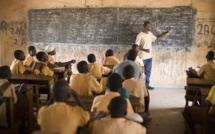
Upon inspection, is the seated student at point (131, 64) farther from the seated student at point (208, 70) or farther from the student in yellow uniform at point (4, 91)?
the student in yellow uniform at point (4, 91)

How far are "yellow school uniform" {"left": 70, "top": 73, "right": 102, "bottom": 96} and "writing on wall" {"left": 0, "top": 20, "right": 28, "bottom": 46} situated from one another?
4.50 m

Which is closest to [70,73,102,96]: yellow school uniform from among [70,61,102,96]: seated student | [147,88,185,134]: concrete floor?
[70,61,102,96]: seated student

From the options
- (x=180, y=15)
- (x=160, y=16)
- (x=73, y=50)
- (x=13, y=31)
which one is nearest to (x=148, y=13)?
(x=160, y=16)

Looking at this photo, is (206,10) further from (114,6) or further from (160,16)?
(114,6)

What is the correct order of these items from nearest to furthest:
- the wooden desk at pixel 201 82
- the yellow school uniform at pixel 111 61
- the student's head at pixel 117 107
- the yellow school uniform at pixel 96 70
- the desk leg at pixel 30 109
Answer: the student's head at pixel 117 107 < the desk leg at pixel 30 109 < the wooden desk at pixel 201 82 < the yellow school uniform at pixel 96 70 < the yellow school uniform at pixel 111 61

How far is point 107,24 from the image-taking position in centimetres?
786

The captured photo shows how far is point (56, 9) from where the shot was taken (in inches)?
318

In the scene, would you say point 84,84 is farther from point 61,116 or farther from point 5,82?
point 61,116

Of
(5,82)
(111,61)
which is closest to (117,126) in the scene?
(5,82)

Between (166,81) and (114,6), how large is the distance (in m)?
2.24

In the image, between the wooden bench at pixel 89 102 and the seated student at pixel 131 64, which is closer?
the wooden bench at pixel 89 102

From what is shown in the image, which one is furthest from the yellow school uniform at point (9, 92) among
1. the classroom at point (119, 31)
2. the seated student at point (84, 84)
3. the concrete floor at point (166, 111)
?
the classroom at point (119, 31)

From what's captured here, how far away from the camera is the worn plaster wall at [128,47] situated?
24.3 feet

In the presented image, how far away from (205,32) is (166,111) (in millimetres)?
2518
